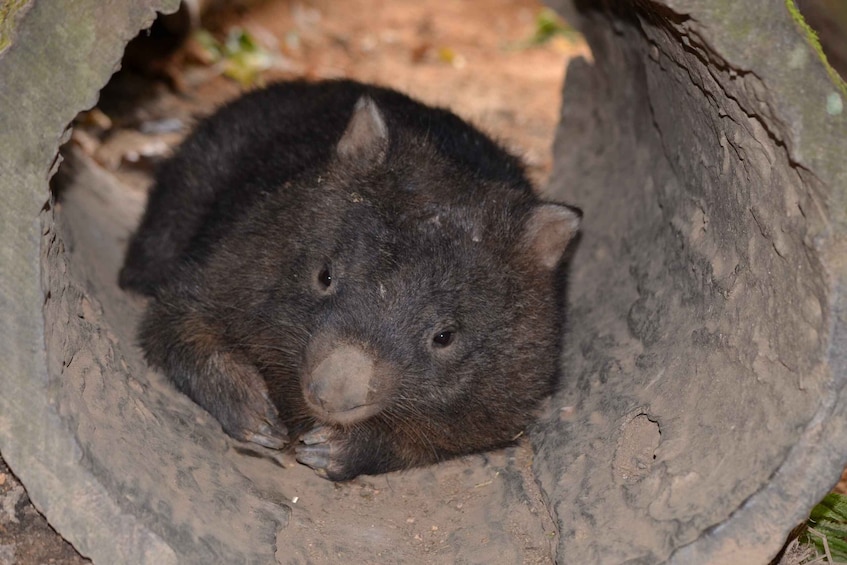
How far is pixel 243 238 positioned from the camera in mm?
5004

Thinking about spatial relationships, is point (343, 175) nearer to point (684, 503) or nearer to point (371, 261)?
point (371, 261)

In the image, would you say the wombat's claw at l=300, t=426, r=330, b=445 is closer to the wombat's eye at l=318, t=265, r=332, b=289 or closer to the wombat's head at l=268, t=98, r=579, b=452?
the wombat's head at l=268, t=98, r=579, b=452

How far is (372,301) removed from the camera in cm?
431

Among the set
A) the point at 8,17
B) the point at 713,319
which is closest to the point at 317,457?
the point at 713,319

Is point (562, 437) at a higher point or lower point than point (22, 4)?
lower

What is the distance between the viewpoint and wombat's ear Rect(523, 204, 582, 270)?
4.86 metres

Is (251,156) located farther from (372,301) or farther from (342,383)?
(342,383)

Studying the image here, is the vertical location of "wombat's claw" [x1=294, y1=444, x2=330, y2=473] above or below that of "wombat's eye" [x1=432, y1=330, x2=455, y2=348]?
below

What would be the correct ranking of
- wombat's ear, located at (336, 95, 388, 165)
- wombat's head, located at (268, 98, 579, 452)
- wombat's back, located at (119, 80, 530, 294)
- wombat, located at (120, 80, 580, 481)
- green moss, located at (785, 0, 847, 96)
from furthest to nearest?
wombat's back, located at (119, 80, 530, 294) < wombat's ear, located at (336, 95, 388, 165) < wombat, located at (120, 80, 580, 481) < wombat's head, located at (268, 98, 579, 452) < green moss, located at (785, 0, 847, 96)

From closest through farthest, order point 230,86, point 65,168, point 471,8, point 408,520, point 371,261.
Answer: point 371,261
point 408,520
point 65,168
point 230,86
point 471,8

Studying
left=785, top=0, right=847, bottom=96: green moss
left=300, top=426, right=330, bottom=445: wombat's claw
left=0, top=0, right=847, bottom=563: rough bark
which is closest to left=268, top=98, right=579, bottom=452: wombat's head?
left=300, top=426, right=330, bottom=445: wombat's claw

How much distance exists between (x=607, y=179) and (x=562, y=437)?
2.36m


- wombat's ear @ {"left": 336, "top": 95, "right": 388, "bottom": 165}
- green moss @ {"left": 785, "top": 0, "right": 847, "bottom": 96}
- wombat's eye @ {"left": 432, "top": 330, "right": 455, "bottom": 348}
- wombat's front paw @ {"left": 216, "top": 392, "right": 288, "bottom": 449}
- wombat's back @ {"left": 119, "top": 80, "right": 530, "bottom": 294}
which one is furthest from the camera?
wombat's back @ {"left": 119, "top": 80, "right": 530, "bottom": 294}

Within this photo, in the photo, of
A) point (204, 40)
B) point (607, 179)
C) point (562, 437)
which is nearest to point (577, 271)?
point (607, 179)
